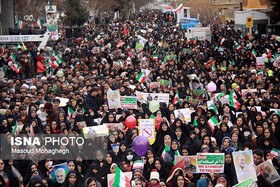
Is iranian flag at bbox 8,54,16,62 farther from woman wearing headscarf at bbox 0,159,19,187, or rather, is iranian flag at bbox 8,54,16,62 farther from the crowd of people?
woman wearing headscarf at bbox 0,159,19,187

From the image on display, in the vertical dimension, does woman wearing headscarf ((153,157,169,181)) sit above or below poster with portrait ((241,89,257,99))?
below

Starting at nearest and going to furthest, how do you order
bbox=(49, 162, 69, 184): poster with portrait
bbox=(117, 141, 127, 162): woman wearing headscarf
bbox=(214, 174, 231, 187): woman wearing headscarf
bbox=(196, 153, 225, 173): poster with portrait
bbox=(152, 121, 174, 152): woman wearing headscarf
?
bbox=(214, 174, 231, 187): woman wearing headscarf < bbox=(196, 153, 225, 173): poster with portrait < bbox=(49, 162, 69, 184): poster with portrait < bbox=(117, 141, 127, 162): woman wearing headscarf < bbox=(152, 121, 174, 152): woman wearing headscarf

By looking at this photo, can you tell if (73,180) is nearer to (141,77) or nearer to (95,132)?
(95,132)

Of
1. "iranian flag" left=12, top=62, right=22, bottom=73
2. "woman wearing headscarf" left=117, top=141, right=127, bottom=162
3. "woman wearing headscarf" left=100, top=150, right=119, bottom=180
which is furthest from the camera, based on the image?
"iranian flag" left=12, top=62, right=22, bottom=73

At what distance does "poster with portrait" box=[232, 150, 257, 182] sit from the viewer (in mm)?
7246

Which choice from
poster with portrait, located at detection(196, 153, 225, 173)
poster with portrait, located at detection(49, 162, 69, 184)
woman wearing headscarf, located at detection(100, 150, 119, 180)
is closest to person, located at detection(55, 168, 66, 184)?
poster with portrait, located at detection(49, 162, 69, 184)

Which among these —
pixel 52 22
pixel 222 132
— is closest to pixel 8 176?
pixel 222 132

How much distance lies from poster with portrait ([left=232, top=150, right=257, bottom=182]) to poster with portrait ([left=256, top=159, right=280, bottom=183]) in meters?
0.19

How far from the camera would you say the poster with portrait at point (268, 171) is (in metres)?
7.25

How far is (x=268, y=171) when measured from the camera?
7305 mm

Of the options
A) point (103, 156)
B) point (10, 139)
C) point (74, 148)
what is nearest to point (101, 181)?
point (103, 156)

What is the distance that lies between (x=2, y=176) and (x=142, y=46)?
1859 centimetres

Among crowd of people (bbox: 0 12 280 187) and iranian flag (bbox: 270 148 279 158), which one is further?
iranian flag (bbox: 270 148 279 158)

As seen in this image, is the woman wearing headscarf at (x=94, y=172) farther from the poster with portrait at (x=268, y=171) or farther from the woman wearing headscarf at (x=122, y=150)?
the poster with portrait at (x=268, y=171)
